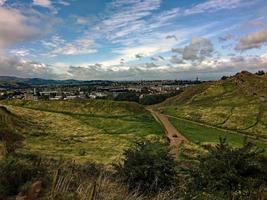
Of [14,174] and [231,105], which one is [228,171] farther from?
[231,105]

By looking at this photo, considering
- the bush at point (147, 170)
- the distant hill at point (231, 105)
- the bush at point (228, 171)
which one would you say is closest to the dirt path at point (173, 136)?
the distant hill at point (231, 105)

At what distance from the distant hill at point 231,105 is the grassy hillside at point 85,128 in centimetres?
1474

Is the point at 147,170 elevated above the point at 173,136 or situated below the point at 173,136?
above

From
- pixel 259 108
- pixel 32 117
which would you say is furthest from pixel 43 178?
pixel 259 108

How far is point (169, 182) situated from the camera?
14.4 meters

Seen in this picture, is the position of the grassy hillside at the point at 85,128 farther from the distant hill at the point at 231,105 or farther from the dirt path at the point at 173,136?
the distant hill at the point at 231,105

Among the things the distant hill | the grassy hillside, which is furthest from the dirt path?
the distant hill

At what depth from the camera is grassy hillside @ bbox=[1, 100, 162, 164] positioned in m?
42.4

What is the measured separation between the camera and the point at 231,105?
88.8 m

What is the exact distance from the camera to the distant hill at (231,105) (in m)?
74.8

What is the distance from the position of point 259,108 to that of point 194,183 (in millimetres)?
74586

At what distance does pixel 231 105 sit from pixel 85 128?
4449 centimetres

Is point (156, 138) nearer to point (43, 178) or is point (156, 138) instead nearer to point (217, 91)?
point (43, 178)

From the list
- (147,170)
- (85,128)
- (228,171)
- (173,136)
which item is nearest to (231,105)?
(173,136)
